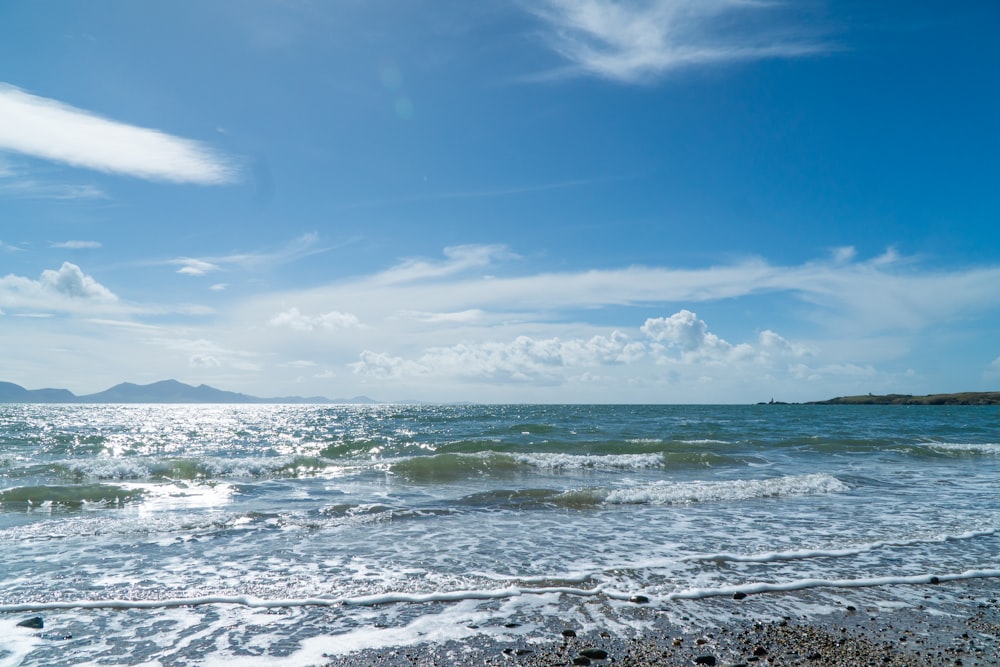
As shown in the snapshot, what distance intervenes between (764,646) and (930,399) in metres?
191

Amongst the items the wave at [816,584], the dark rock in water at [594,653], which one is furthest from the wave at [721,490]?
the dark rock in water at [594,653]

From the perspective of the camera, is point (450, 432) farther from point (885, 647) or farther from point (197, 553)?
point (885, 647)

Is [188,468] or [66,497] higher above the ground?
[66,497]

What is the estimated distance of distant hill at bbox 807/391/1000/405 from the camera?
146m

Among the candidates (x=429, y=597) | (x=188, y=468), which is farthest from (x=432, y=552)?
(x=188, y=468)

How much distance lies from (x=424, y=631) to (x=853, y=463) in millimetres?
23709

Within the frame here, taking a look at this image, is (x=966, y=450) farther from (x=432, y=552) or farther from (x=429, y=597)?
(x=429, y=597)

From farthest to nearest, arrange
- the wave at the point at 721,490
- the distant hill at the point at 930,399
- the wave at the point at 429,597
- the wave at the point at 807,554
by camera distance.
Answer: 1. the distant hill at the point at 930,399
2. the wave at the point at 721,490
3. the wave at the point at 807,554
4. the wave at the point at 429,597

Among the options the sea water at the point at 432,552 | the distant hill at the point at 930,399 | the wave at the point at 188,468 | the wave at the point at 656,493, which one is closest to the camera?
the sea water at the point at 432,552

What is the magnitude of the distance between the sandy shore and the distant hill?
588 feet

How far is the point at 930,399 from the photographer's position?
156625 mm

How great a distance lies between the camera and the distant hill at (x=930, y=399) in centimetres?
14550

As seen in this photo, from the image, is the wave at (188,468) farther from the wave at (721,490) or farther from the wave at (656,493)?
the wave at (721,490)

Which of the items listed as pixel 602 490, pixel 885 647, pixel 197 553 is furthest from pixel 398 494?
pixel 885 647
